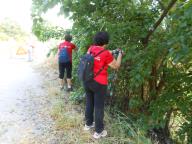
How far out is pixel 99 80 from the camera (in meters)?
5.44

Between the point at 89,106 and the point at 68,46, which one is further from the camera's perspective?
the point at 68,46

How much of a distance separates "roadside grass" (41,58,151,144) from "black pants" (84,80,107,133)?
0.87 ft

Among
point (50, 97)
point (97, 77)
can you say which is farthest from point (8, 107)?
point (97, 77)

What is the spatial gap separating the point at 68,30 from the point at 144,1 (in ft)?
10.5

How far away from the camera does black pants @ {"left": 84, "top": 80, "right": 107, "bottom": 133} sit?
548 centimetres

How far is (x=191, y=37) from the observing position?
13.5 feet

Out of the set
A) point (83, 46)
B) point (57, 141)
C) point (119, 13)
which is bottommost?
point (57, 141)

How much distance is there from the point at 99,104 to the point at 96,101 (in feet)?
0.23

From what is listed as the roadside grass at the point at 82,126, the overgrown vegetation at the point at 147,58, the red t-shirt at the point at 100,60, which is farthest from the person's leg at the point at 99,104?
the overgrown vegetation at the point at 147,58

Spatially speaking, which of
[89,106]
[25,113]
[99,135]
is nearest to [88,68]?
[89,106]

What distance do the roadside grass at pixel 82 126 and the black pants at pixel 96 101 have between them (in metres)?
0.26

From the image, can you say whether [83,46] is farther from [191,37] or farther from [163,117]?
[191,37]

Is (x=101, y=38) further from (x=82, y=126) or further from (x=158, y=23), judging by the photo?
(x=82, y=126)

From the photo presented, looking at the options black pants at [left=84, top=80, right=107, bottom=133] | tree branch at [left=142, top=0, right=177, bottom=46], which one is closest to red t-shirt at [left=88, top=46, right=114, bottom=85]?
black pants at [left=84, top=80, right=107, bottom=133]
